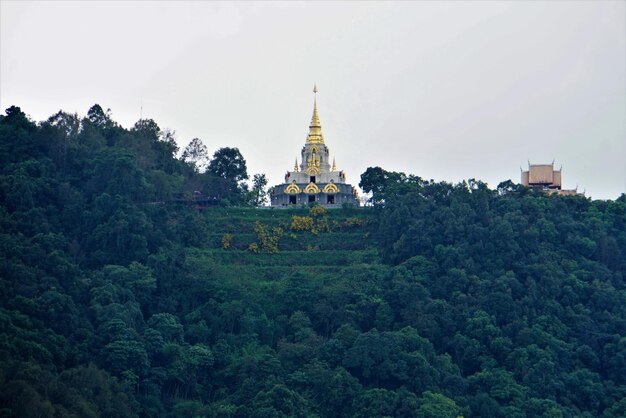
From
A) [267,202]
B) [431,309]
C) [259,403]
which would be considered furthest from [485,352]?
[267,202]

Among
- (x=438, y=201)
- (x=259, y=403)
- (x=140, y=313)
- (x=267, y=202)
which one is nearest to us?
(x=259, y=403)

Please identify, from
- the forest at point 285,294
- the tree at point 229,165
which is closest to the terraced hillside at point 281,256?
the forest at point 285,294

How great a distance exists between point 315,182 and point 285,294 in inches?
587

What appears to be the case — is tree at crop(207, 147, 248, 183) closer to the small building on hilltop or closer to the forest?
the forest

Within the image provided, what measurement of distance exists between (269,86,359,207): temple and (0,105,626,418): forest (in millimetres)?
2828

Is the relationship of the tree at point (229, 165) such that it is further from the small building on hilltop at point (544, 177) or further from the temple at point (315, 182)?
the small building on hilltop at point (544, 177)

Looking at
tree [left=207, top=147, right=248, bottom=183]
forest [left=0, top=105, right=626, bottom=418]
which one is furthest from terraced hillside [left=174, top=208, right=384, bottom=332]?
tree [left=207, top=147, right=248, bottom=183]

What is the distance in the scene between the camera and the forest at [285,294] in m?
63.8

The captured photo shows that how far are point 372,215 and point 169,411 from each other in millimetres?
17856

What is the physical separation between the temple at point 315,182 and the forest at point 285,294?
9.28 ft

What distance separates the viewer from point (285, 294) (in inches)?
2808

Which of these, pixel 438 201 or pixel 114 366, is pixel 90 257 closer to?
pixel 114 366

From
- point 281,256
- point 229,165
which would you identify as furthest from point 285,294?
point 229,165

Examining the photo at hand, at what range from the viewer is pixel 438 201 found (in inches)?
3022
